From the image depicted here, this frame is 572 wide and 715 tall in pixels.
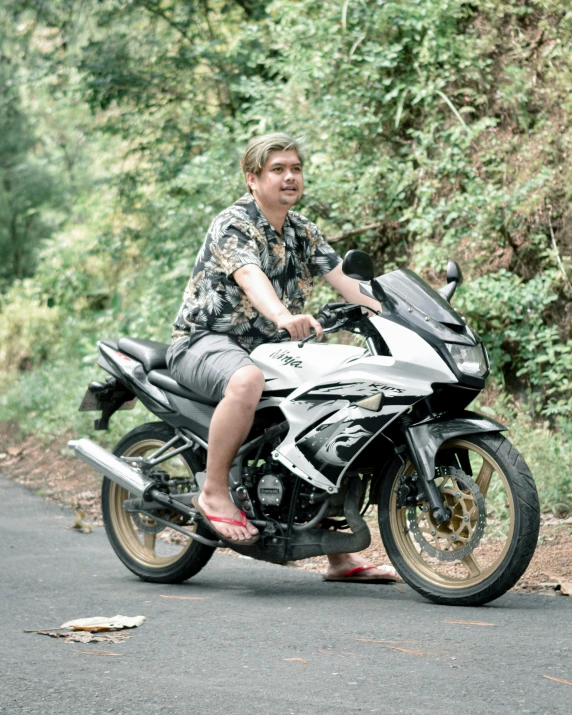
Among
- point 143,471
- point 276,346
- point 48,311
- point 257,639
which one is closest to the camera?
point 257,639

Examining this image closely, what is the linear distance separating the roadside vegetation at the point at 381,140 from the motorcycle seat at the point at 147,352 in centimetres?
281

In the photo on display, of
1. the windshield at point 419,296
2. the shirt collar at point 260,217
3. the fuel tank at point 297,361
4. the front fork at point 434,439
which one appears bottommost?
the front fork at point 434,439

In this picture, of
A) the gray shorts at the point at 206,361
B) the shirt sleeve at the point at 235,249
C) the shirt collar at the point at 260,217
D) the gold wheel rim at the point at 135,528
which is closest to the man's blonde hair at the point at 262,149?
the shirt collar at the point at 260,217

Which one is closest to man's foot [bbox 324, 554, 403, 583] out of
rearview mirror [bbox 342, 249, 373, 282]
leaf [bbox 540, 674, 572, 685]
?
rearview mirror [bbox 342, 249, 373, 282]

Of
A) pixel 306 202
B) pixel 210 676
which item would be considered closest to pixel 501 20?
pixel 306 202

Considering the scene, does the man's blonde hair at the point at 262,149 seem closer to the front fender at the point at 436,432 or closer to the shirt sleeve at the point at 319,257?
the shirt sleeve at the point at 319,257

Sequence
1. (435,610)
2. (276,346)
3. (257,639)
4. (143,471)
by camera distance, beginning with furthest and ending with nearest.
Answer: (143,471) < (276,346) < (435,610) < (257,639)

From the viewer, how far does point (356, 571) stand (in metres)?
6.05

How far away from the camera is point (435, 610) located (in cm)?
516

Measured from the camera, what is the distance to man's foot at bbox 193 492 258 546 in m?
5.57

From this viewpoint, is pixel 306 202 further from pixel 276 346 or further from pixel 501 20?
pixel 276 346

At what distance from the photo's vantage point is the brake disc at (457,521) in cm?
509

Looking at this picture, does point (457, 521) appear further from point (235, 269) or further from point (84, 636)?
point (84, 636)

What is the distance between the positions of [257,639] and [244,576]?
168cm
